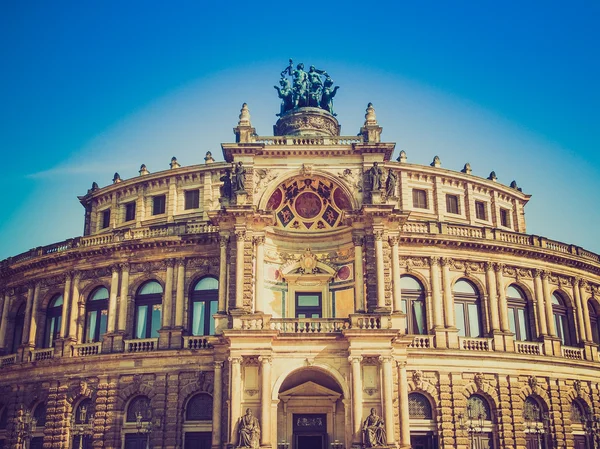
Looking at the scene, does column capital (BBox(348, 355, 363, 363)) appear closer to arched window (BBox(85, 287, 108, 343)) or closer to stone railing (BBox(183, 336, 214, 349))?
stone railing (BBox(183, 336, 214, 349))

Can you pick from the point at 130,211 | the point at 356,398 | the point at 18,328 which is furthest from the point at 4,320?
the point at 356,398

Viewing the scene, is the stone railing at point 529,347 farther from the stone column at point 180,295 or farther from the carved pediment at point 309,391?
the stone column at point 180,295

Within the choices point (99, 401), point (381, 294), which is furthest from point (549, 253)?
point (99, 401)

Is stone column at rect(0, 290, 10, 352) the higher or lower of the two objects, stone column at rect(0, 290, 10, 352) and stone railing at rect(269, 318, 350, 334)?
the higher

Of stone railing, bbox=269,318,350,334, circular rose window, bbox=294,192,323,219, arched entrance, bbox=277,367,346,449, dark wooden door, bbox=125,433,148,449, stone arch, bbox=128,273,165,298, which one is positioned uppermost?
circular rose window, bbox=294,192,323,219

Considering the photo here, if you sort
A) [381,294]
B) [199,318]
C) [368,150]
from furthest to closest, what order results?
[199,318] < [368,150] < [381,294]

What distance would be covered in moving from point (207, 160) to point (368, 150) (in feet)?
53.9

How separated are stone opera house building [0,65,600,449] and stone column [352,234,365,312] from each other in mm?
127

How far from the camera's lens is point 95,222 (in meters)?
54.6

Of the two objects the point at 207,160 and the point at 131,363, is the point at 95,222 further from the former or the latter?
the point at 131,363

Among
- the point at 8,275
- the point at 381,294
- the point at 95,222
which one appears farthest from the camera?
the point at 95,222

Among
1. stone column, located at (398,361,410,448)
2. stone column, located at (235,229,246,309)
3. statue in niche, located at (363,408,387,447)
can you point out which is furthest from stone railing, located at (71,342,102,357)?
stone column, located at (398,361,410,448)

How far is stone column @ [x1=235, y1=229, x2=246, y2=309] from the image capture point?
123ft

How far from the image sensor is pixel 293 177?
40812 millimetres
